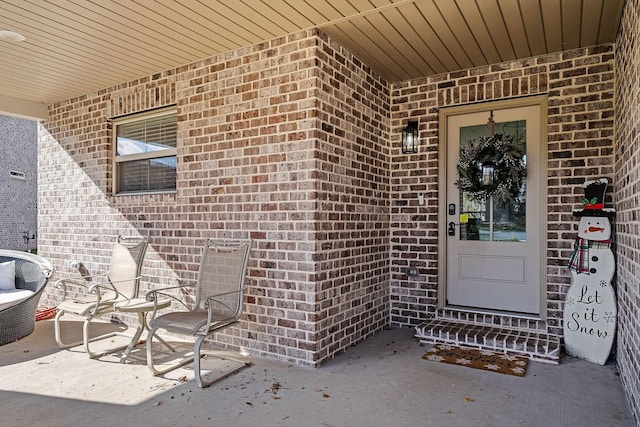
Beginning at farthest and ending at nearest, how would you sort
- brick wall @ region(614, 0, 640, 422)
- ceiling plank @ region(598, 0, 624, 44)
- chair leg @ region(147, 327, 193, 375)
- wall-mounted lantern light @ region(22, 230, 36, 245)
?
→ wall-mounted lantern light @ region(22, 230, 36, 245) < chair leg @ region(147, 327, 193, 375) < ceiling plank @ region(598, 0, 624, 44) < brick wall @ region(614, 0, 640, 422)

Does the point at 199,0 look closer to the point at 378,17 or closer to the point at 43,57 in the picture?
the point at 378,17

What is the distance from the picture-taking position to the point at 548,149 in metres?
3.85

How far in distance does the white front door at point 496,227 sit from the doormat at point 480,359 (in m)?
0.68

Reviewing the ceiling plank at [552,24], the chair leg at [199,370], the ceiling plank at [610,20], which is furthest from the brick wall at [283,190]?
the ceiling plank at [610,20]

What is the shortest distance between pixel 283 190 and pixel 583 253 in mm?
2598

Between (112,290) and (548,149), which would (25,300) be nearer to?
(112,290)

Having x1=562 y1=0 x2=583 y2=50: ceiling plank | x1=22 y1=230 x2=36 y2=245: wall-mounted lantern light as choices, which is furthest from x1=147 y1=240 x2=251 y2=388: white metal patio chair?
x1=22 y1=230 x2=36 y2=245: wall-mounted lantern light

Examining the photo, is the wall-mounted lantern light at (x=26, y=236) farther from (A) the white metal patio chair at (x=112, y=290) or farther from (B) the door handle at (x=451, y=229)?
(B) the door handle at (x=451, y=229)

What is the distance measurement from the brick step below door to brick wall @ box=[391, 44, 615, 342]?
0.48ft

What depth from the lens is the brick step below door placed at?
350cm

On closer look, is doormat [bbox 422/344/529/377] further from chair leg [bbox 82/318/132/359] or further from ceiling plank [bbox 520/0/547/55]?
chair leg [bbox 82/318/132/359]

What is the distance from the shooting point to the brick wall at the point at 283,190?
3463 mm

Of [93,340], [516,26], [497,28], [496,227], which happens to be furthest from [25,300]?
[516,26]

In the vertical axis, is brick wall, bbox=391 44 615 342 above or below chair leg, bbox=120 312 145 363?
above
